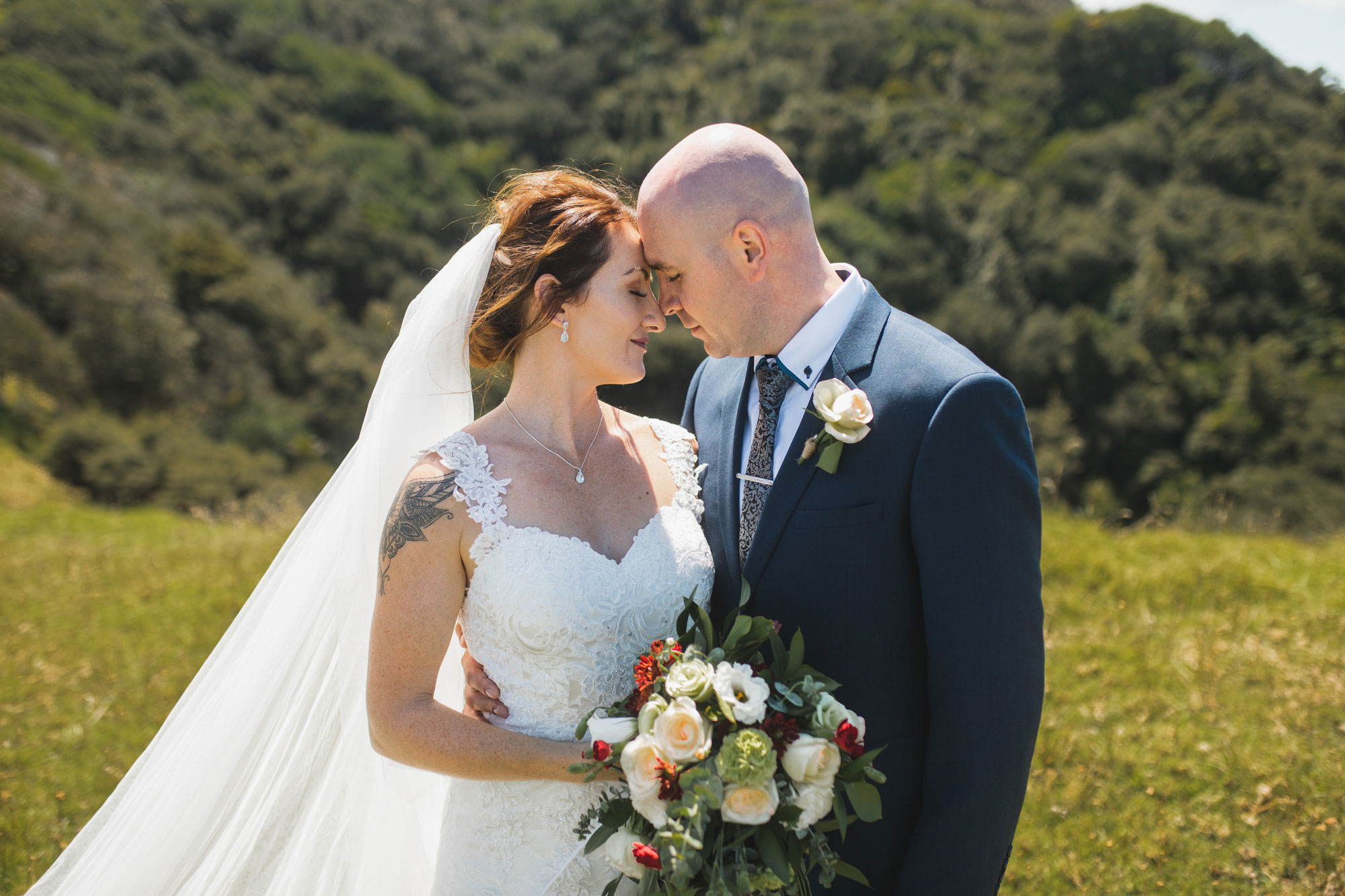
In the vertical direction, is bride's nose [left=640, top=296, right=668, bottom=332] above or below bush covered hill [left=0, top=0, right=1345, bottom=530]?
above

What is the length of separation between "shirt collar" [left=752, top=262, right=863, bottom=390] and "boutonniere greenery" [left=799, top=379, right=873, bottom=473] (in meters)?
0.20

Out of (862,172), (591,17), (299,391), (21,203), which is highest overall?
(591,17)

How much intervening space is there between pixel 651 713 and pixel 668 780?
0.53 ft

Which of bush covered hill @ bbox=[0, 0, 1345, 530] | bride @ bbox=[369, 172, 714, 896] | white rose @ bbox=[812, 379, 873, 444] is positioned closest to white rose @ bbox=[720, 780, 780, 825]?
bride @ bbox=[369, 172, 714, 896]

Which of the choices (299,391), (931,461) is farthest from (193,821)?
(299,391)

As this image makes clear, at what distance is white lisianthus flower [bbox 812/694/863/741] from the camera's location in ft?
6.72

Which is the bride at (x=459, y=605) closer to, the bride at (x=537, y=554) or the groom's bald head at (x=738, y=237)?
the bride at (x=537, y=554)

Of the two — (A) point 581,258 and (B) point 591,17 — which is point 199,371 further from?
(B) point 591,17

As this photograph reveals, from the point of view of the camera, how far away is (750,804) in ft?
6.47

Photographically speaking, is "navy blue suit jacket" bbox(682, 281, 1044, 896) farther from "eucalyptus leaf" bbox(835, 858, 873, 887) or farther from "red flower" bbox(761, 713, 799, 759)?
"red flower" bbox(761, 713, 799, 759)

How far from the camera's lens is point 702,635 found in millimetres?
2348

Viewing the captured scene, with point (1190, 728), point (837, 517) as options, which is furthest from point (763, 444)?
point (1190, 728)

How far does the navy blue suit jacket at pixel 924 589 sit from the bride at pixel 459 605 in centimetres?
54

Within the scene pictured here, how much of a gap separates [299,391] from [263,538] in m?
34.8
